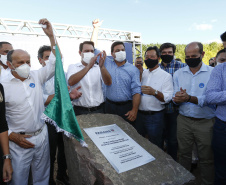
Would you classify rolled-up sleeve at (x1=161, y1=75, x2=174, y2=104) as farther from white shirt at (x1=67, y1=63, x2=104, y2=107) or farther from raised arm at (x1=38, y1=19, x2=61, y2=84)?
raised arm at (x1=38, y1=19, x2=61, y2=84)

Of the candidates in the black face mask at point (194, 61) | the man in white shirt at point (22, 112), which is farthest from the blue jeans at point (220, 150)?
the man in white shirt at point (22, 112)

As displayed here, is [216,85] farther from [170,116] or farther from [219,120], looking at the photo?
[170,116]

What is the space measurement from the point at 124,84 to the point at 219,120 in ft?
4.55

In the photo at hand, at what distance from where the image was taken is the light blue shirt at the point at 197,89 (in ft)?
7.52

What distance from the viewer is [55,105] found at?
5.85 feet

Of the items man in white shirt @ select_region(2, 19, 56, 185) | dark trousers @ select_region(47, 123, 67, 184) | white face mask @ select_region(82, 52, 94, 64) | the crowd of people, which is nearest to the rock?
man in white shirt @ select_region(2, 19, 56, 185)

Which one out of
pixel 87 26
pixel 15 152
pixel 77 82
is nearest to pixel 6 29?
pixel 87 26

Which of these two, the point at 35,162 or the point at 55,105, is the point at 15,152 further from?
the point at 55,105

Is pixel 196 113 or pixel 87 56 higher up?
pixel 87 56

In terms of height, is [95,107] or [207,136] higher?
[95,107]

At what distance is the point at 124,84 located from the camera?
2.72m

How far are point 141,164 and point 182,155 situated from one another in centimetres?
132

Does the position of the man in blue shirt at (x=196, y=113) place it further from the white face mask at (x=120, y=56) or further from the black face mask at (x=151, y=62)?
the white face mask at (x=120, y=56)

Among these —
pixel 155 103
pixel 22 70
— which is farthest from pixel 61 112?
pixel 155 103
